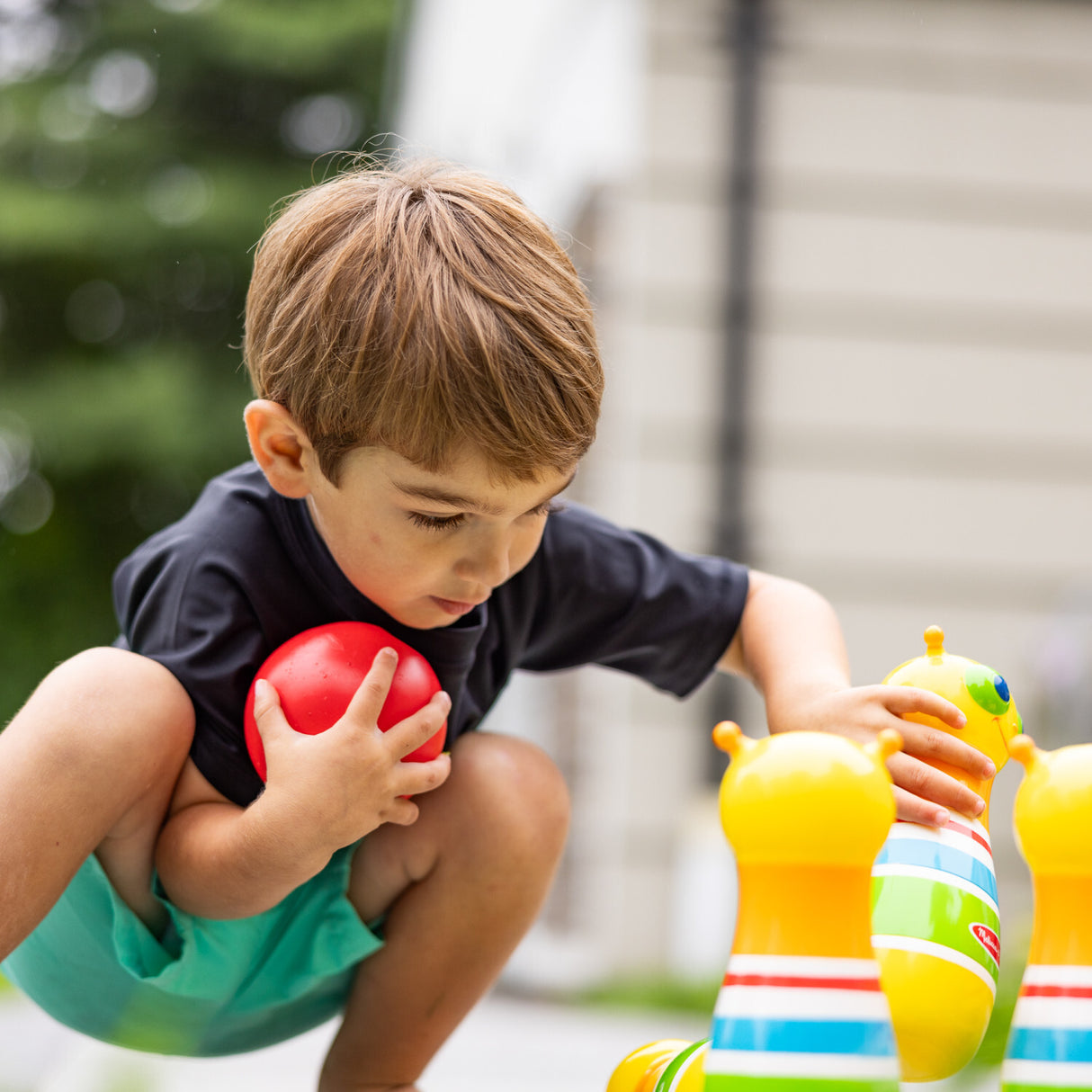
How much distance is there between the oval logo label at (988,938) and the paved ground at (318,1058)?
1.39ft

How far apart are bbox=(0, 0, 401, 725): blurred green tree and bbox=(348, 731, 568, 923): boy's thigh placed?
797 cm

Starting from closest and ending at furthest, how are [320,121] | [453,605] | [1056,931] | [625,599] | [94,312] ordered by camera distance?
[1056,931]
[453,605]
[625,599]
[94,312]
[320,121]

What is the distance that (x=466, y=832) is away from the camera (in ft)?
4.06

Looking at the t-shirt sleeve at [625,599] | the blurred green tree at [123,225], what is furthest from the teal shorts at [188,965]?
the blurred green tree at [123,225]

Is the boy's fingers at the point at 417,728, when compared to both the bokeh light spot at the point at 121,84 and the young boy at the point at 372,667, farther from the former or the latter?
the bokeh light spot at the point at 121,84

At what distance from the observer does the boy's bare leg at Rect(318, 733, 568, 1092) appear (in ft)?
4.07

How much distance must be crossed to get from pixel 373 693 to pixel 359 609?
Answer: 197mm

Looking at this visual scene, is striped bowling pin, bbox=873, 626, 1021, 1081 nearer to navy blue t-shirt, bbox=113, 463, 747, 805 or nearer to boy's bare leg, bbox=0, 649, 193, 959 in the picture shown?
navy blue t-shirt, bbox=113, 463, 747, 805

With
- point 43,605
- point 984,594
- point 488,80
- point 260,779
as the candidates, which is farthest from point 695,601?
point 43,605

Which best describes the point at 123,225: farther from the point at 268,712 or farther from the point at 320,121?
the point at 268,712

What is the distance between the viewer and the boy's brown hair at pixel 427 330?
1023 mm

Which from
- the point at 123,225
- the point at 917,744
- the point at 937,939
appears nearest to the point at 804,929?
the point at 937,939

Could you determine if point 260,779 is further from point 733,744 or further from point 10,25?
point 10,25

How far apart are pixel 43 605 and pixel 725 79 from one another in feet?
25.0
